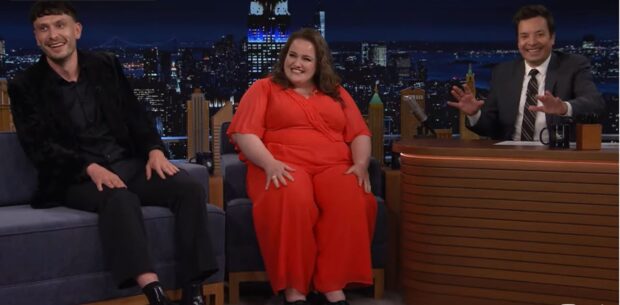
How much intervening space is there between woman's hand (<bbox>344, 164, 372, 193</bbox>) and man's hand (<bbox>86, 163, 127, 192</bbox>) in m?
0.97

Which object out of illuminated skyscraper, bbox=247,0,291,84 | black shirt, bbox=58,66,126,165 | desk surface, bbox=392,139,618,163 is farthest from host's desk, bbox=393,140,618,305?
illuminated skyscraper, bbox=247,0,291,84

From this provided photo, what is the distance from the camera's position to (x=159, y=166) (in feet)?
10.8

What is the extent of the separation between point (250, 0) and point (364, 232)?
2.40 metres

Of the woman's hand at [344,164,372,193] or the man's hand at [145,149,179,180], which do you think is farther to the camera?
the woman's hand at [344,164,372,193]

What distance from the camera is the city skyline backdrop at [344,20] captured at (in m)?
5.20

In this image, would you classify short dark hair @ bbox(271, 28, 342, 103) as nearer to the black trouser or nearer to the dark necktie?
the black trouser

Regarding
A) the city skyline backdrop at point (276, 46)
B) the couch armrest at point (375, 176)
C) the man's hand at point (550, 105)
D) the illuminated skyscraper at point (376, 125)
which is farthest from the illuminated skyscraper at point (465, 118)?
the man's hand at point (550, 105)

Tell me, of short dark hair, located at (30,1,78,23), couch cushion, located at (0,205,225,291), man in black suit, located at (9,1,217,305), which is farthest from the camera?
short dark hair, located at (30,1,78,23)

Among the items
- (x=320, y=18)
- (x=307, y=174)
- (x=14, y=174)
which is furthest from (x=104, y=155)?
(x=320, y=18)

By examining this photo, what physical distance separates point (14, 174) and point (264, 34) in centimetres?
227

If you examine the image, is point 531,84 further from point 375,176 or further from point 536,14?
point 375,176

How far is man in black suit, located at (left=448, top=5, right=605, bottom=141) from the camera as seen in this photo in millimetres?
3680

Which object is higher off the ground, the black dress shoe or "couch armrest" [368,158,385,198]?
"couch armrest" [368,158,385,198]

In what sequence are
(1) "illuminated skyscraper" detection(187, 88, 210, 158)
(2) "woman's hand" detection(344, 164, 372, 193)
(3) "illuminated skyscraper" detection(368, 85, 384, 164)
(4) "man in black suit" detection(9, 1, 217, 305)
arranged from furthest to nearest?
(1) "illuminated skyscraper" detection(187, 88, 210, 158)
(3) "illuminated skyscraper" detection(368, 85, 384, 164)
(2) "woman's hand" detection(344, 164, 372, 193)
(4) "man in black suit" detection(9, 1, 217, 305)
